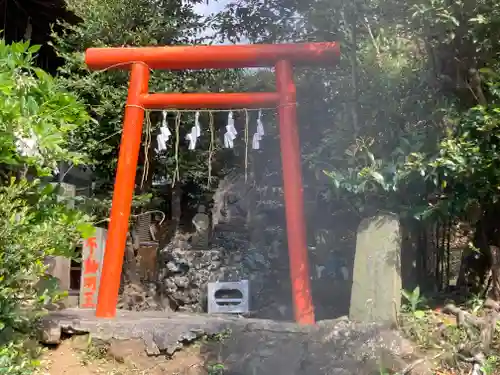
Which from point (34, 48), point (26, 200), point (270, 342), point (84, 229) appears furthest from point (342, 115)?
point (26, 200)

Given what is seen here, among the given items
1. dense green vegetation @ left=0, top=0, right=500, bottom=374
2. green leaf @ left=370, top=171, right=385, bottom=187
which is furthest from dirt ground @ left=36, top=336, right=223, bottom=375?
green leaf @ left=370, top=171, right=385, bottom=187

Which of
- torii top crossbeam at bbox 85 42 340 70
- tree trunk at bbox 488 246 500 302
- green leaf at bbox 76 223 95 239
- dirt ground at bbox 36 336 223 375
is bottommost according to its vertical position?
dirt ground at bbox 36 336 223 375

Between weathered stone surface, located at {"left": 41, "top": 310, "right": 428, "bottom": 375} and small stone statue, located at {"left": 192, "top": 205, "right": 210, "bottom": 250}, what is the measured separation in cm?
426

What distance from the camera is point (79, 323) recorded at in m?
5.82

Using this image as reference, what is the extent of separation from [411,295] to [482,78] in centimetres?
236

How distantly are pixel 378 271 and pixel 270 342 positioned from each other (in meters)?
1.29

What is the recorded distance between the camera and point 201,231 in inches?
444

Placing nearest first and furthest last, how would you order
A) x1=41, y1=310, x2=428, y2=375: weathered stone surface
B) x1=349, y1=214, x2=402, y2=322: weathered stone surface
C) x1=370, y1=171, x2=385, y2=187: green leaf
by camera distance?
x1=41, y1=310, x2=428, y2=375: weathered stone surface < x1=349, y1=214, x2=402, y2=322: weathered stone surface < x1=370, y1=171, x2=385, y2=187: green leaf

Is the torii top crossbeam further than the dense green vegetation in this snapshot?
Yes

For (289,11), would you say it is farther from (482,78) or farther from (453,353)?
(453,353)

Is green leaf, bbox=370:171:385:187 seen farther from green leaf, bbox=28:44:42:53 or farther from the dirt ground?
green leaf, bbox=28:44:42:53

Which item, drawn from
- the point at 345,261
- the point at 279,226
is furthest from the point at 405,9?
the point at 279,226

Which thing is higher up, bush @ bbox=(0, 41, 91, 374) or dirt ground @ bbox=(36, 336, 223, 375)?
bush @ bbox=(0, 41, 91, 374)

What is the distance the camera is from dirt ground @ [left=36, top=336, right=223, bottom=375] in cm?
541
